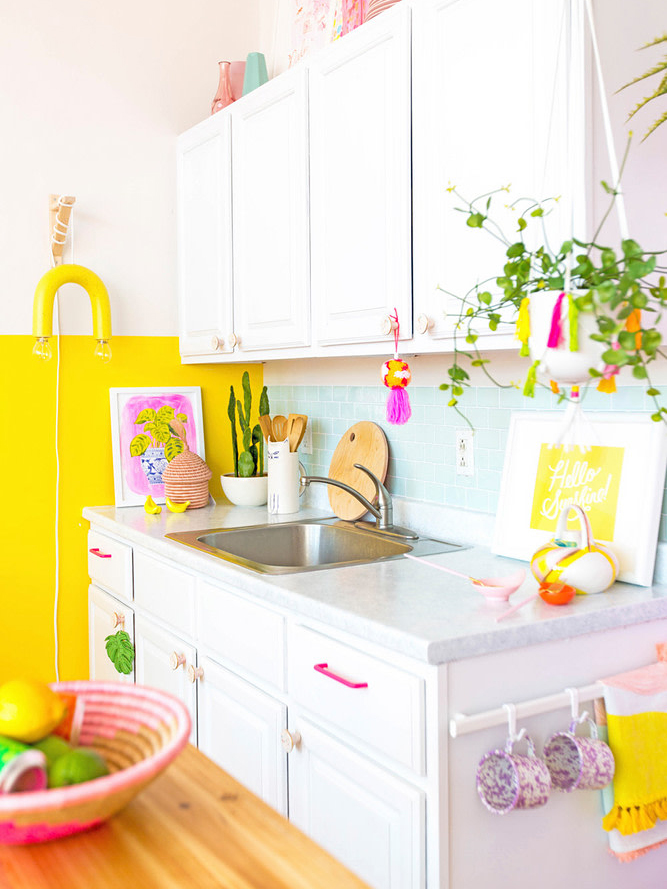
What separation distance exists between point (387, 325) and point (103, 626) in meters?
1.49

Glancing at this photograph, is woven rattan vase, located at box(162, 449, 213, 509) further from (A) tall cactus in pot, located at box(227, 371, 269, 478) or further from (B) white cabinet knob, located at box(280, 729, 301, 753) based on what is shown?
(B) white cabinet knob, located at box(280, 729, 301, 753)

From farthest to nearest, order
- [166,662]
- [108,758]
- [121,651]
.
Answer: [121,651] → [166,662] → [108,758]

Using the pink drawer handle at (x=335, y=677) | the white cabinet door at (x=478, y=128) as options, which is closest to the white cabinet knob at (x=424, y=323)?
the white cabinet door at (x=478, y=128)

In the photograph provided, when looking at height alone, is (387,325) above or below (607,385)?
above

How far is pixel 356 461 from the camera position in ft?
9.12

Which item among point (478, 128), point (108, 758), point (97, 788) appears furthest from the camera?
point (478, 128)

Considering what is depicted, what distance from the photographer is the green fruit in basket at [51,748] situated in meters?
0.91

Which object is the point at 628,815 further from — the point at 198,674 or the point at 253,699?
the point at 198,674

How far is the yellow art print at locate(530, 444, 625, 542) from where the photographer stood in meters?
1.91

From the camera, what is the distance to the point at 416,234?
6.81 feet

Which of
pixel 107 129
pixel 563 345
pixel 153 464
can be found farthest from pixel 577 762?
pixel 107 129

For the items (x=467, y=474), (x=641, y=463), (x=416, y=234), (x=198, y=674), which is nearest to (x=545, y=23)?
(x=416, y=234)

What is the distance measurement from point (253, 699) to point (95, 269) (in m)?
1.68

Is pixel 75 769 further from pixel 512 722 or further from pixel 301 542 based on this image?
pixel 301 542
